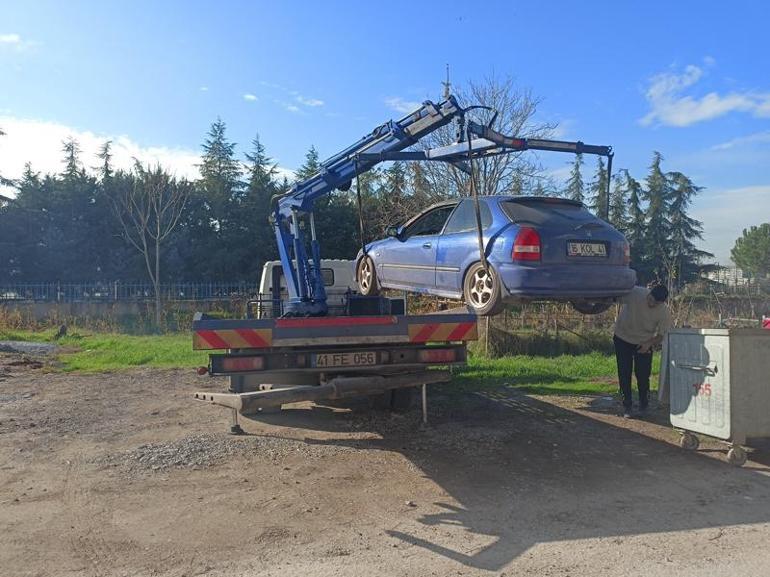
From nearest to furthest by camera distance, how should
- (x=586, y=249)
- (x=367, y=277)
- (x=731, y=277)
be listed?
(x=586, y=249)
(x=367, y=277)
(x=731, y=277)

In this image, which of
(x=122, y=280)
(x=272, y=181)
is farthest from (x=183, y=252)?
(x=272, y=181)

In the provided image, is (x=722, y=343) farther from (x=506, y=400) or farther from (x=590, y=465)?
(x=506, y=400)

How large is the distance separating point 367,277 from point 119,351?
8.79 metres

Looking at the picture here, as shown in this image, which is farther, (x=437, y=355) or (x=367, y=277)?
(x=367, y=277)

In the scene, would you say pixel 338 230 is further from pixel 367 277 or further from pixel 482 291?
pixel 482 291

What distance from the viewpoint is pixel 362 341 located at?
6.14m

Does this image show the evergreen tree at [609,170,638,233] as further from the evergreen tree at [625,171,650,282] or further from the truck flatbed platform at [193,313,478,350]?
the truck flatbed platform at [193,313,478,350]

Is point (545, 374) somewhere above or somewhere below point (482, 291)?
below

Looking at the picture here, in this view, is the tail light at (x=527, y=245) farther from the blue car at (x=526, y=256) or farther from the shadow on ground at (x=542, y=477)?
the shadow on ground at (x=542, y=477)

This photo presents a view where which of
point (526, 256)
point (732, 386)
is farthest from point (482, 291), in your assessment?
point (732, 386)

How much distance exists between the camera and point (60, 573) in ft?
11.9

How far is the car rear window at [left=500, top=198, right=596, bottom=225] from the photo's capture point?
6059 mm

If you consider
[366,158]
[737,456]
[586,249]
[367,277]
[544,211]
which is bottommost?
[737,456]

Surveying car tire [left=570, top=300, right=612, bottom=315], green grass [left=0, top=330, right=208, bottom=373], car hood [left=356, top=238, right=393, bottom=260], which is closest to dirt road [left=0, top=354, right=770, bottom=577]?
car tire [left=570, top=300, right=612, bottom=315]
